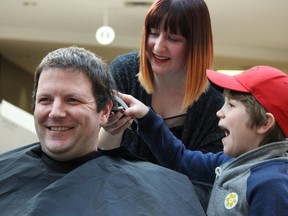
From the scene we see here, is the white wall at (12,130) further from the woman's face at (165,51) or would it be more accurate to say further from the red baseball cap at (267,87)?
the red baseball cap at (267,87)

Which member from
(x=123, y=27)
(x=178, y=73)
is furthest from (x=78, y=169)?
(x=123, y=27)

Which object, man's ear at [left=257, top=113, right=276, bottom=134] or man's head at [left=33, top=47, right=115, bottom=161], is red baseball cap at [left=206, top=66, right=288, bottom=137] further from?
man's head at [left=33, top=47, right=115, bottom=161]

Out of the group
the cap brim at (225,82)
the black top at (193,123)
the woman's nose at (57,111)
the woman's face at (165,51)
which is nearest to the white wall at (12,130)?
the black top at (193,123)

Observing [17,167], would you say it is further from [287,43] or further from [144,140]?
[287,43]

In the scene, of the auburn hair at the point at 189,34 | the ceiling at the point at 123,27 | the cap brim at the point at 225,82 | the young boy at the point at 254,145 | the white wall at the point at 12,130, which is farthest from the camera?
the ceiling at the point at 123,27

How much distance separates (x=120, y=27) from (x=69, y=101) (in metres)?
5.97

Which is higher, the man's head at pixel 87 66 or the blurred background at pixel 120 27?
the man's head at pixel 87 66

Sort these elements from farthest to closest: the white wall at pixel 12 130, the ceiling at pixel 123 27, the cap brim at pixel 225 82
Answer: the ceiling at pixel 123 27
the white wall at pixel 12 130
the cap brim at pixel 225 82

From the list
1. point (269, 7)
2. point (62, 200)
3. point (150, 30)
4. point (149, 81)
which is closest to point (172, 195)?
point (62, 200)

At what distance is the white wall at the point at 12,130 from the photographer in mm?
2236

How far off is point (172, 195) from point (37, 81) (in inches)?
20.4

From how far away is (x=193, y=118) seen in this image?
1.72 meters

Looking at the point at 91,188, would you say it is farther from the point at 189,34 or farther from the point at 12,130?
the point at 12,130

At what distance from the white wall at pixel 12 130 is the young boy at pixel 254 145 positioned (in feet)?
3.65
